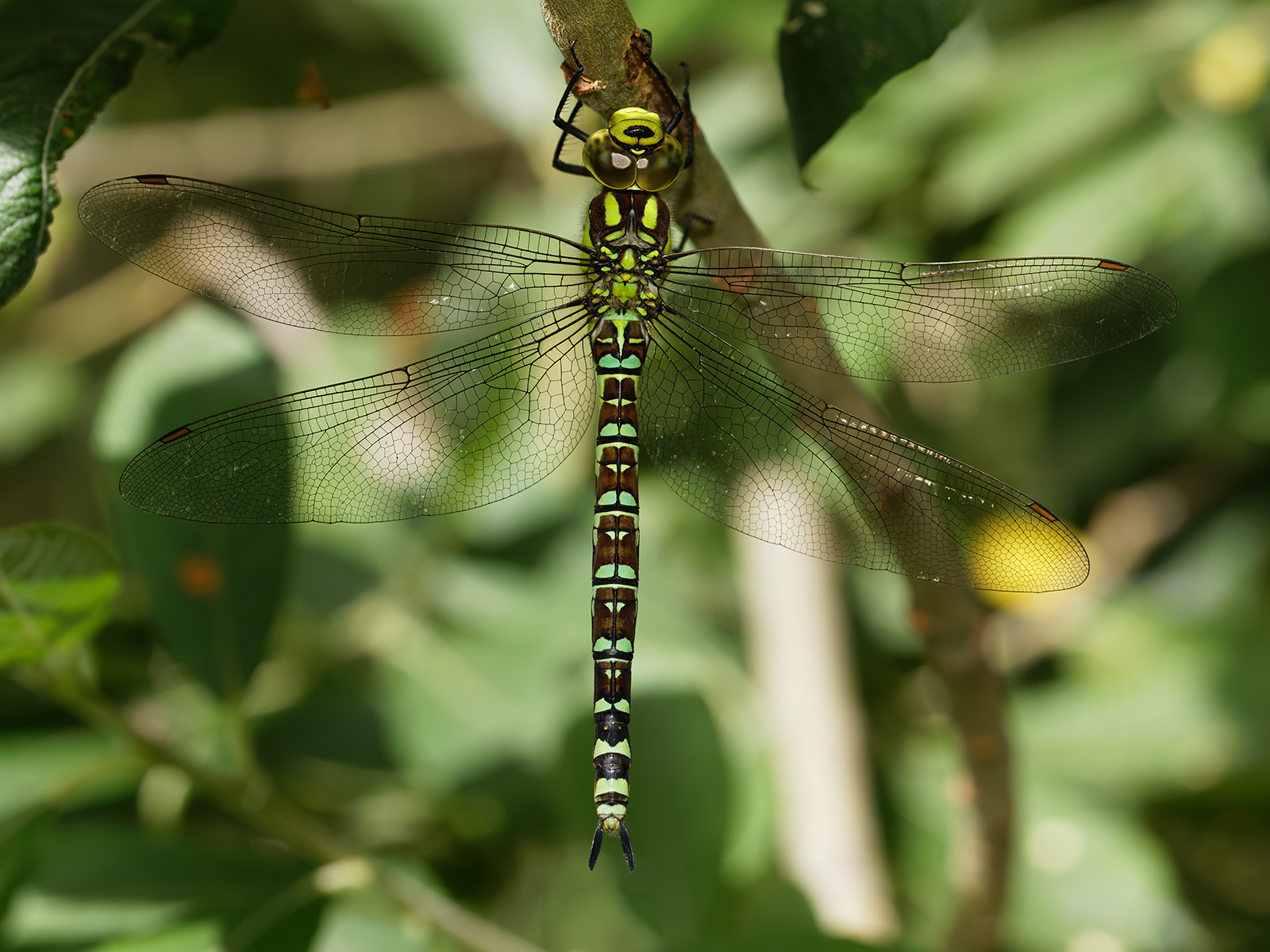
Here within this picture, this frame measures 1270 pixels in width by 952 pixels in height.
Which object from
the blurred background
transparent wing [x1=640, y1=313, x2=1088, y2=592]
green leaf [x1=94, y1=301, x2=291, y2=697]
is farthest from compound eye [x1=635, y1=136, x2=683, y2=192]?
green leaf [x1=94, y1=301, x2=291, y2=697]

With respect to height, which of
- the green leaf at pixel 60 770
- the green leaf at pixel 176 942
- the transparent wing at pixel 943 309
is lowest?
the green leaf at pixel 176 942

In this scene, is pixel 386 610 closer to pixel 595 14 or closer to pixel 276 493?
pixel 276 493

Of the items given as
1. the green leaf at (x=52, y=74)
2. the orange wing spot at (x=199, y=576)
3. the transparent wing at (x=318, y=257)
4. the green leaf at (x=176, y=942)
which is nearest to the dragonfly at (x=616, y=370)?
the transparent wing at (x=318, y=257)

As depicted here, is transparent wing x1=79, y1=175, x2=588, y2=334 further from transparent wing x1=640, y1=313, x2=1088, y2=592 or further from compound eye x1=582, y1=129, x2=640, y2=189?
transparent wing x1=640, y1=313, x2=1088, y2=592

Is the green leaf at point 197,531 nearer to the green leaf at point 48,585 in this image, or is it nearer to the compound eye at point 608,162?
the green leaf at point 48,585

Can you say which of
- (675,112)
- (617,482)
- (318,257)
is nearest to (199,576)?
(318,257)

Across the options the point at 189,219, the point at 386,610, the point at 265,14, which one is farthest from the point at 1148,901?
the point at 265,14
